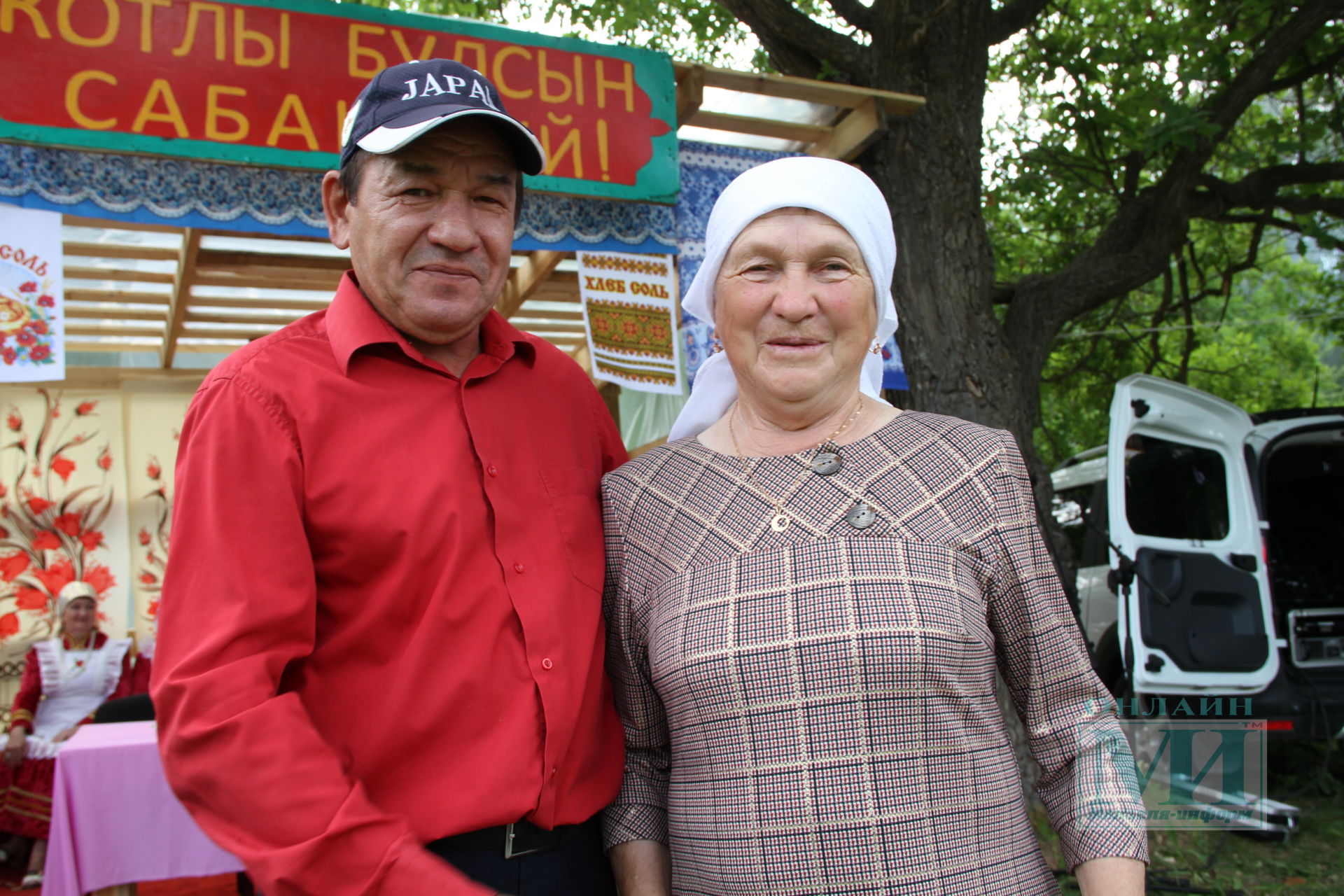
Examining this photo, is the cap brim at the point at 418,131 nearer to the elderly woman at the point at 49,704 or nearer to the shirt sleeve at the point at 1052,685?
the shirt sleeve at the point at 1052,685

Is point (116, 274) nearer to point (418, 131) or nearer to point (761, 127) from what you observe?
point (761, 127)

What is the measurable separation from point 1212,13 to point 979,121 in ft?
5.88

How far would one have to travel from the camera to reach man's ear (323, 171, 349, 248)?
1593 mm

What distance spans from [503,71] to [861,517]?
2865 mm

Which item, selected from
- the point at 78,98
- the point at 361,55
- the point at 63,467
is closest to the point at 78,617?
the point at 63,467

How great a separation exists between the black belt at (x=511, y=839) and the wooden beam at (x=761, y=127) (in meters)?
3.46

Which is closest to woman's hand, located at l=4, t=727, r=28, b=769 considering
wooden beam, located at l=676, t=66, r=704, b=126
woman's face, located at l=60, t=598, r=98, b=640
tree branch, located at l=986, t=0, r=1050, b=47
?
woman's face, located at l=60, t=598, r=98, b=640

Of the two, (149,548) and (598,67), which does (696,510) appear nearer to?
(598,67)

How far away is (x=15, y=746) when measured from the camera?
17.6 ft

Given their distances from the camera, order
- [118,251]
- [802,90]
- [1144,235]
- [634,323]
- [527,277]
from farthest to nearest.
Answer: [1144,235], [527,277], [118,251], [634,323], [802,90]

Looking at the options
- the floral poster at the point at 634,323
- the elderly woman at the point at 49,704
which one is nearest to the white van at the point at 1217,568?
the floral poster at the point at 634,323

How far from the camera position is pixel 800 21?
4945 millimetres

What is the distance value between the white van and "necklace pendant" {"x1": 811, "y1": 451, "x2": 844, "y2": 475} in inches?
155

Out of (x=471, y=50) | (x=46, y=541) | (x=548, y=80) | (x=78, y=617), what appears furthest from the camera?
(x=46, y=541)
